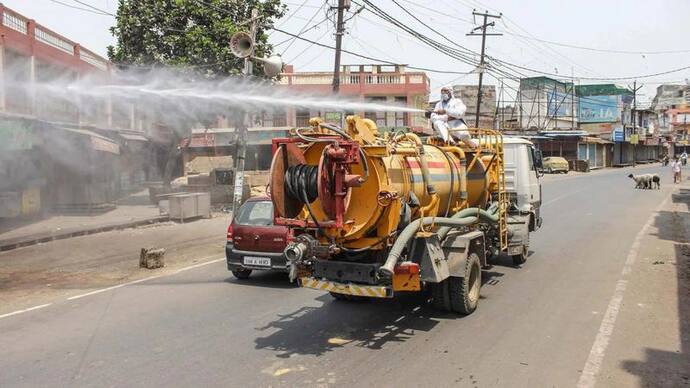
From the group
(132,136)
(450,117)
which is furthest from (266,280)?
(132,136)

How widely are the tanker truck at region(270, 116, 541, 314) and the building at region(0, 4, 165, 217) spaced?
1434 cm

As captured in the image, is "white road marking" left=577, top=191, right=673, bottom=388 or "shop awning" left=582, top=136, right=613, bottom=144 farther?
"shop awning" left=582, top=136, right=613, bottom=144

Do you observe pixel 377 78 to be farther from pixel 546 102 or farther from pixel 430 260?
pixel 546 102

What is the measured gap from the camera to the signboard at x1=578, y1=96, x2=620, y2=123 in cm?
7212

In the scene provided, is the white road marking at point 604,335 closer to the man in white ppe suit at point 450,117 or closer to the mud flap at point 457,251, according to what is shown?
the mud flap at point 457,251

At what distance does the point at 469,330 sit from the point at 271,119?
112 ft

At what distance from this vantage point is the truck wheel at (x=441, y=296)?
693cm

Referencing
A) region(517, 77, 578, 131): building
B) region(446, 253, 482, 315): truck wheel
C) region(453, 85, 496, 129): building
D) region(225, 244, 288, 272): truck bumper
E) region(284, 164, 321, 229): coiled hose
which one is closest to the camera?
region(284, 164, 321, 229): coiled hose

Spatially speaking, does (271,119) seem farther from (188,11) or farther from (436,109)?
(436,109)

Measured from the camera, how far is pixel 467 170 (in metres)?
8.35

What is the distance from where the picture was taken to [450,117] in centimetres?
870

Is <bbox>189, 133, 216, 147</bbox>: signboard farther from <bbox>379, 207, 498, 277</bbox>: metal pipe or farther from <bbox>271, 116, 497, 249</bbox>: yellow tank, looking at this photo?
<bbox>271, 116, 497, 249</bbox>: yellow tank

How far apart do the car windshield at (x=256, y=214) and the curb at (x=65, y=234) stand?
7.68 m

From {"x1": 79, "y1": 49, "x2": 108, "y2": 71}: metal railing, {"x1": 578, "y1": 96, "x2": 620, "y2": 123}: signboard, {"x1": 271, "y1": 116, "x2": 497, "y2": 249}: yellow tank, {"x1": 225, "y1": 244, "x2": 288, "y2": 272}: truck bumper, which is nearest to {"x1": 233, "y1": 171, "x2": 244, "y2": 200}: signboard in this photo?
{"x1": 225, "y1": 244, "x2": 288, "y2": 272}: truck bumper
